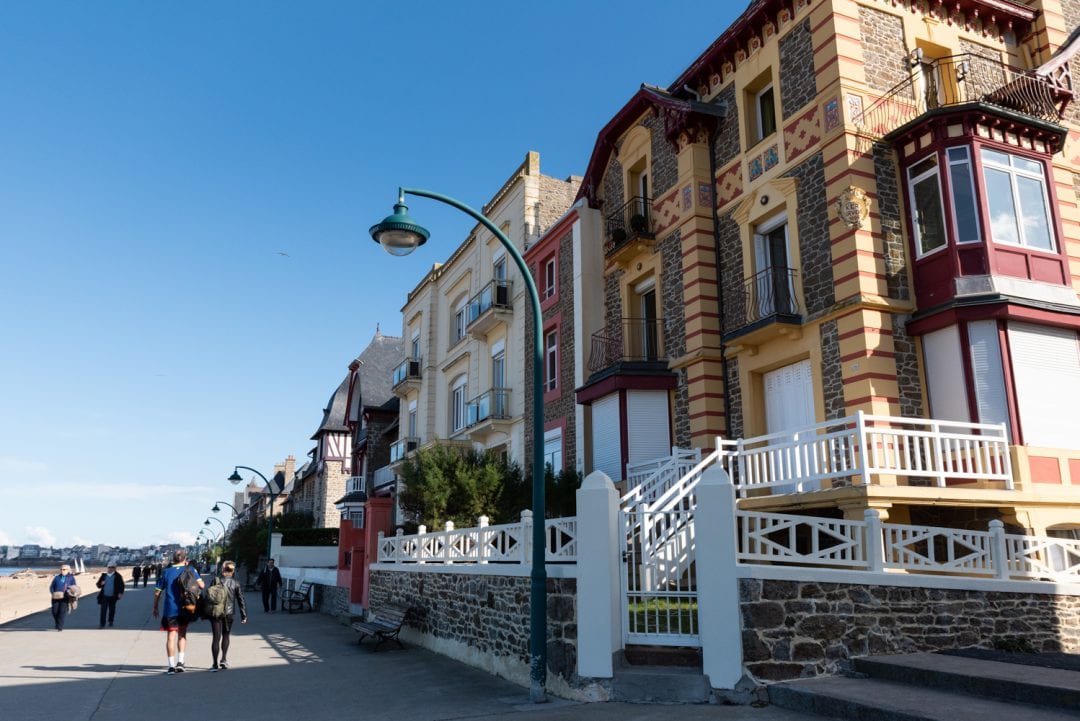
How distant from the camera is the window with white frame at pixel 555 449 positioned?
21203 mm

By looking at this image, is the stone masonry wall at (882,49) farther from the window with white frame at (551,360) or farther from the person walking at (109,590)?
the person walking at (109,590)

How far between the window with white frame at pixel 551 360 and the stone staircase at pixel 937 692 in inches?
545

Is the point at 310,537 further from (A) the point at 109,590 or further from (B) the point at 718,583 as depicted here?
(B) the point at 718,583

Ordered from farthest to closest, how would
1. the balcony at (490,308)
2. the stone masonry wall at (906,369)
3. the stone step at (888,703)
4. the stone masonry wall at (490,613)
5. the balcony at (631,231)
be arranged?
the balcony at (490,308), the balcony at (631,231), the stone masonry wall at (906,369), the stone masonry wall at (490,613), the stone step at (888,703)

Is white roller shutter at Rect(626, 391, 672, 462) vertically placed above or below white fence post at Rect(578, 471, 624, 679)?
above

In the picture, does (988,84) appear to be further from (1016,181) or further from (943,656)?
(943,656)

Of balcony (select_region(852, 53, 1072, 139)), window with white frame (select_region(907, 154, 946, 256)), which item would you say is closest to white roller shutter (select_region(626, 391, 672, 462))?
window with white frame (select_region(907, 154, 946, 256))

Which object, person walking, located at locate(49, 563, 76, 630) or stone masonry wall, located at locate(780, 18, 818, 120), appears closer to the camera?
stone masonry wall, located at locate(780, 18, 818, 120)

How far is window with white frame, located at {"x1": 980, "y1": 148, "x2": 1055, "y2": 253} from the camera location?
43.9 feet

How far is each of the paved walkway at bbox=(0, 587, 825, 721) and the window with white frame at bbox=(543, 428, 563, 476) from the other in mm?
6813

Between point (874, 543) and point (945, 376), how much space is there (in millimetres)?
4773

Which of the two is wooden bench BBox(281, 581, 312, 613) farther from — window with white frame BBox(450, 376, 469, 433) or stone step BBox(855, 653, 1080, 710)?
stone step BBox(855, 653, 1080, 710)

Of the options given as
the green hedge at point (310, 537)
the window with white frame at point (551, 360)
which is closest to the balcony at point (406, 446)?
the green hedge at point (310, 537)

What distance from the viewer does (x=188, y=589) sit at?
12.6 metres
